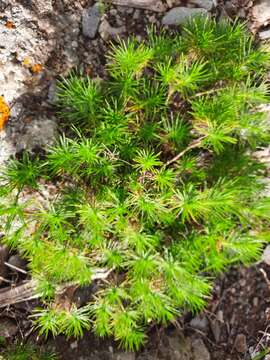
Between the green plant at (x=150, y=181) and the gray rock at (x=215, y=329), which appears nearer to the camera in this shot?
the green plant at (x=150, y=181)

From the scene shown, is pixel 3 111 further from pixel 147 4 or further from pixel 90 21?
pixel 147 4

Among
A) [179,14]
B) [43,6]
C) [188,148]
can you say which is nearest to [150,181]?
[188,148]

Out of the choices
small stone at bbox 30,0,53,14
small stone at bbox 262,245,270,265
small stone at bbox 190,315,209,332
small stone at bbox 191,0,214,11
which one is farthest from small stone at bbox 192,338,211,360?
small stone at bbox 30,0,53,14

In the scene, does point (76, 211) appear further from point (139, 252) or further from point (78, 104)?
point (78, 104)

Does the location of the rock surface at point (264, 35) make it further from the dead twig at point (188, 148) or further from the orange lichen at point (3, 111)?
the orange lichen at point (3, 111)

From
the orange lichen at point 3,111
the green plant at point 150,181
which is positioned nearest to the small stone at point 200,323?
the green plant at point 150,181

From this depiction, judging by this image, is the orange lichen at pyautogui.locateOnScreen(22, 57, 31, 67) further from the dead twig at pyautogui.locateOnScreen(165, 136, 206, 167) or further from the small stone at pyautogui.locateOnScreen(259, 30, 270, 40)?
the small stone at pyautogui.locateOnScreen(259, 30, 270, 40)

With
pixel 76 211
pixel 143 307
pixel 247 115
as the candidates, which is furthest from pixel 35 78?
pixel 143 307
